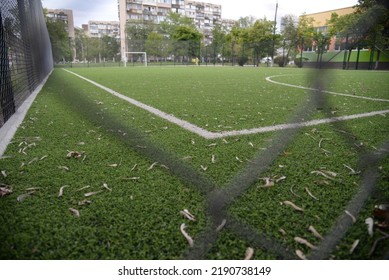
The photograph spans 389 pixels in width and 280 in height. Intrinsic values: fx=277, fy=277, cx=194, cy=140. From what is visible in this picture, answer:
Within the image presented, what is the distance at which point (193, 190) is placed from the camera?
1522 millimetres

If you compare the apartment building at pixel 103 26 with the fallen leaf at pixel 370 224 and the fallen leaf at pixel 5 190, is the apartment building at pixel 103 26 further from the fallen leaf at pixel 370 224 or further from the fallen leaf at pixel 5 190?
the fallen leaf at pixel 370 224

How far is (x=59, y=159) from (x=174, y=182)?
94cm

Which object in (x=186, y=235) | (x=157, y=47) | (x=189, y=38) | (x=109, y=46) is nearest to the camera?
(x=186, y=235)

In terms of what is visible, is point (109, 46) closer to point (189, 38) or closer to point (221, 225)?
point (221, 225)

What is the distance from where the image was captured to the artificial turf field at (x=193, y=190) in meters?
1.08

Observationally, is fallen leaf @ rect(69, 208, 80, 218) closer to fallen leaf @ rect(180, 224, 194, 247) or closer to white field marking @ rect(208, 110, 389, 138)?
fallen leaf @ rect(180, 224, 194, 247)

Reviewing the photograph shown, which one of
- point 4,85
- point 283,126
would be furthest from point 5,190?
point 283,126

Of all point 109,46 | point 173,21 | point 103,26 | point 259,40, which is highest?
point 173,21

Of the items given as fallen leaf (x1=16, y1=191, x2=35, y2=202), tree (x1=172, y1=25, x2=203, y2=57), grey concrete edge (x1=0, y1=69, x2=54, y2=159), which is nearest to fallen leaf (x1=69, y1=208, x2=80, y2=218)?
fallen leaf (x1=16, y1=191, x2=35, y2=202)

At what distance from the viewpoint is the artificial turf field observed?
42.7 inches

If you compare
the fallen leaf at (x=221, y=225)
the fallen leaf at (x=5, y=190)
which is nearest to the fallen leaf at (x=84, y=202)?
the fallen leaf at (x=5, y=190)

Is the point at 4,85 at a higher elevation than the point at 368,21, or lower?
lower

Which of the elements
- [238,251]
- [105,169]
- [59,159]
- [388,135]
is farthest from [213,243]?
[388,135]

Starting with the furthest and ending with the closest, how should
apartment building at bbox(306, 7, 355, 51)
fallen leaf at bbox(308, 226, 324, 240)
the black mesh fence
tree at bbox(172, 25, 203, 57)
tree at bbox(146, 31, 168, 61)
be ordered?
tree at bbox(172, 25, 203, 57) → tree at bbox(146, 31, 168, 61) → the black mesh fence → fallen leaf at bbox(308, 226, 324, 240) → apartment building at bbox(306, 7, 355, 51)
